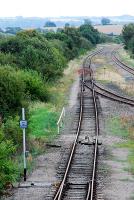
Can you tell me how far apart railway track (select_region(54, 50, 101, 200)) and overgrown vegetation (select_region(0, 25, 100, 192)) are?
1767 millimetres

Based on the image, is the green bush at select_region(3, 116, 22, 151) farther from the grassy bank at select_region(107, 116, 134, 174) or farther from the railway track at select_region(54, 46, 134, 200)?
the grassy bank at select_region(107, 116, 134, 174)

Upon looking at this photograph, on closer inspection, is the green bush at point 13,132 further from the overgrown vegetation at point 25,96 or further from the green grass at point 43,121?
the green grass at point 43,121

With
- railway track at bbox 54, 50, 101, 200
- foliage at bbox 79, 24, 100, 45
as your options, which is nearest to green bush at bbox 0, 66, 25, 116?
railway track at bbox 54, 50, 101, 200

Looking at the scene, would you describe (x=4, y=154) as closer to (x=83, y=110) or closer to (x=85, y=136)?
(x=85, y=136)

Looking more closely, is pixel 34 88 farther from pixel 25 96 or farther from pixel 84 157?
pixel 84 157

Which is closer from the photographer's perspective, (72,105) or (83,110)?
(83,110)

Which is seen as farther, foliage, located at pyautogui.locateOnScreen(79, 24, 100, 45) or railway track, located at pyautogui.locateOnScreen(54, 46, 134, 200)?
foliage, located at pyautogui.locateOnScreen(79, 24, 100, 45)

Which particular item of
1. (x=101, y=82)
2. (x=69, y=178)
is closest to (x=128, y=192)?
(x=69, y=178)

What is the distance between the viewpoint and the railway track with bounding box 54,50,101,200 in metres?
17.4

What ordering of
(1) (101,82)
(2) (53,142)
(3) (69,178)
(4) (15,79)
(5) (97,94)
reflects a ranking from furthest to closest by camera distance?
(1) (101,82), (5) (97,94), (4) (15,79), (2) (53,142), (3) (69,178)

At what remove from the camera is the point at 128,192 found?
17.8 metres

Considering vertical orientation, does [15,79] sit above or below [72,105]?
above

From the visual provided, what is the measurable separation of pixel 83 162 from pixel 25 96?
8545mm

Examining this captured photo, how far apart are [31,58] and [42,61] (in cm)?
175
